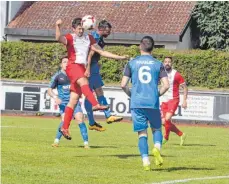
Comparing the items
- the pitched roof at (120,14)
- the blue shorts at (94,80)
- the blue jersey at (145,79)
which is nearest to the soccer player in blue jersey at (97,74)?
the blue shorts at (94,80)

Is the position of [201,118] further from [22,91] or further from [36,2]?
[36,2]

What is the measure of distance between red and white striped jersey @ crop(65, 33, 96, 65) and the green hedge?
24461 millimetres

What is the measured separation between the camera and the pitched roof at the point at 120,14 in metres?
48.4

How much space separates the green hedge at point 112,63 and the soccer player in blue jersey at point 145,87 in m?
26.5

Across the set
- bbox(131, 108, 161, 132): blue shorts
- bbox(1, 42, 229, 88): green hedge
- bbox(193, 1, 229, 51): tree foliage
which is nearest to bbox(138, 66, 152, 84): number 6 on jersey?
A: bbox(131, 108, 161, 132): blue shorts

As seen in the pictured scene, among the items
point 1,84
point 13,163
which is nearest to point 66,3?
point 1,84

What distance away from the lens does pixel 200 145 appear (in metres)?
21.5

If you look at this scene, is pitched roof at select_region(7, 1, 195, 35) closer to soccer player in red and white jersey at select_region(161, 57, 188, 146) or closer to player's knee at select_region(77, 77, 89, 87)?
soccer player in red and white jersey at select_region(161, 57, 188, 146)

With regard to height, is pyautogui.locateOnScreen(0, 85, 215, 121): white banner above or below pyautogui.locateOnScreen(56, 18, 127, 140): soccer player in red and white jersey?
below

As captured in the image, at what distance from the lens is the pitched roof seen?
159 feet

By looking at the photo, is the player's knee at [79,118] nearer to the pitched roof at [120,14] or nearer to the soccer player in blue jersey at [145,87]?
the soccer player in blue jersey at [145,87]

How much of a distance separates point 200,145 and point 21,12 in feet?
105

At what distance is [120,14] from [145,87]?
1420 inches

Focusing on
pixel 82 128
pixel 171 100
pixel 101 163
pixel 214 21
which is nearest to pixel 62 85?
pixel 82 128
